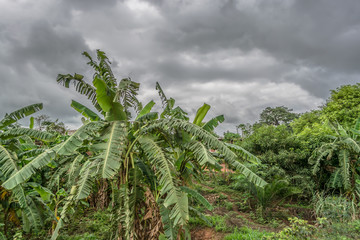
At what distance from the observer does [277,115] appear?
4006 cm

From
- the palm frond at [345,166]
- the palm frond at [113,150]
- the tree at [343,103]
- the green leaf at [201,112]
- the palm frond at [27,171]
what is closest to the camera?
the palm frond at [113,150]

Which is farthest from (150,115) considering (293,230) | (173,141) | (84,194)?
(293,230)

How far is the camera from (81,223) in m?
5.84

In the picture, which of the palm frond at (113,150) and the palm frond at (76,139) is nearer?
the palm frond at (113,150)

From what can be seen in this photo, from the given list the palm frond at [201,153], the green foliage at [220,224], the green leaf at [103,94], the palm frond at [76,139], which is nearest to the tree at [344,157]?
the green foliage at [220,224]

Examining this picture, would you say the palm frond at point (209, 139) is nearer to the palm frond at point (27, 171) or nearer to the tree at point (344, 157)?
the palm frond at point (27, 171)

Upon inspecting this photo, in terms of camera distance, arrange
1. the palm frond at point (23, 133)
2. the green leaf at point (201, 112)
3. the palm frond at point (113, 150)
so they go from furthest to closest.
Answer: the green leaf at point (201, 112) → the palm frond at point (23, 133) → the palm frond at point (113, 150)

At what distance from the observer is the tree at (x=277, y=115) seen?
3888 centimetres

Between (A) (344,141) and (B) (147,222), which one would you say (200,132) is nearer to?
(B) (147,222)

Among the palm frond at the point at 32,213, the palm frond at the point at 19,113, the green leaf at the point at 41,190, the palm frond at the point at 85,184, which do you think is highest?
the palm frond at the point at 19,113

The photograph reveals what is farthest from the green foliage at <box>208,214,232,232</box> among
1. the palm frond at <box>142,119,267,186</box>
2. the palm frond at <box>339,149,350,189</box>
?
the palm frond at <box>339,149,350,189</box>

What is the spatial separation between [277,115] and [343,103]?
2315 cm

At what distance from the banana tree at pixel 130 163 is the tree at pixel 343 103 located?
16.8m

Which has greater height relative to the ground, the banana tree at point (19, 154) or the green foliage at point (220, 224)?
the banana tree at point (19, 154)
